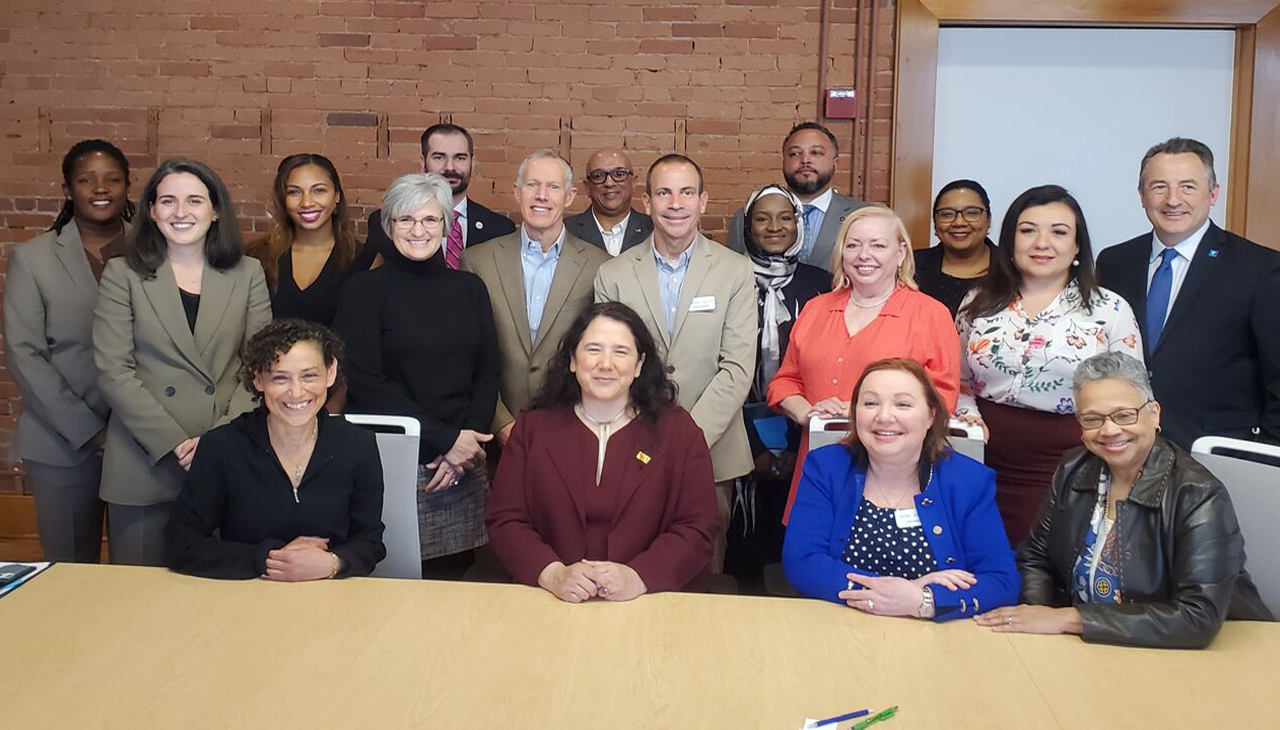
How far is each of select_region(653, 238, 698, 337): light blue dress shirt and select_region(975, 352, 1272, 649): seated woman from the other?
4.65ft

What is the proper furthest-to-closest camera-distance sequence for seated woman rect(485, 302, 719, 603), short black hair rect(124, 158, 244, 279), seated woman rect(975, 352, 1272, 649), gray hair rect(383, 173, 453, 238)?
gray hair rect(383, 173, 453, 238)
short black hair rect(124, 158, 244, 279)
seated woman rect(485, 302, 719, 603)
seated woman rect(975, 352, 1272, 649)

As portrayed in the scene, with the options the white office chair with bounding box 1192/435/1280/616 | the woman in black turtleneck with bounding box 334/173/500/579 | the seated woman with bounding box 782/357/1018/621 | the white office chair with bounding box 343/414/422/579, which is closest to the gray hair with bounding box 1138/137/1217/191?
the white office chair with bounding box 1192/435/1280/616

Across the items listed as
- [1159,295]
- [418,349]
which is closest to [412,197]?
[418,349]

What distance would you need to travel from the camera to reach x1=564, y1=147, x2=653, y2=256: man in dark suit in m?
4.25

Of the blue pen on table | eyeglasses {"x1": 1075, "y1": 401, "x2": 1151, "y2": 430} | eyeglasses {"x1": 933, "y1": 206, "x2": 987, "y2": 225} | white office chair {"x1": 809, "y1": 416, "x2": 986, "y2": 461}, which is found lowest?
the blue pen on table

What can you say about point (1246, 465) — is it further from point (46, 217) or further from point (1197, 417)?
point (46, 217)

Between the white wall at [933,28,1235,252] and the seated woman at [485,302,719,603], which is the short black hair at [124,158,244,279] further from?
the white wall at [933,28,1235,252]

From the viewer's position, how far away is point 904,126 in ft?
16.6

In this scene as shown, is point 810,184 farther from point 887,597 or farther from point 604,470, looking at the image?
point 887,597

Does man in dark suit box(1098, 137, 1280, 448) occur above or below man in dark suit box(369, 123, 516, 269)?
below

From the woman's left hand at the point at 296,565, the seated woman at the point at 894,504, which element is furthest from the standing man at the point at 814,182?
the woman's left hand at the point at 296,565

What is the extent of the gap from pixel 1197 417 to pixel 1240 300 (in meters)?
0.35

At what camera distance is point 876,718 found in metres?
1.73

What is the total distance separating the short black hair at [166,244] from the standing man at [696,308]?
1125mm
